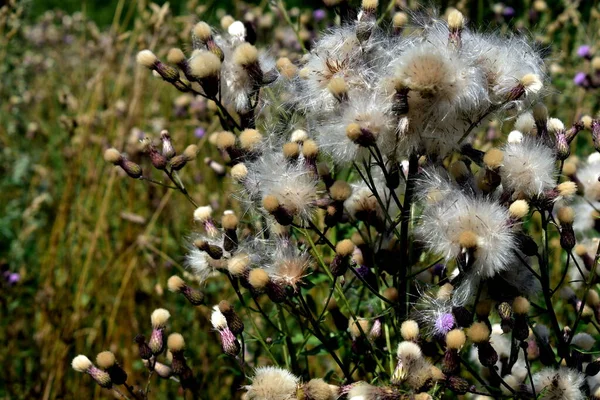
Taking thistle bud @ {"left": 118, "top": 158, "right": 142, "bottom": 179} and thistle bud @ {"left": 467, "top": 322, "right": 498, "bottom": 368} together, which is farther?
thistle bud @ {"left": 118, "top": 158, "right": 142, "bottom": 179}

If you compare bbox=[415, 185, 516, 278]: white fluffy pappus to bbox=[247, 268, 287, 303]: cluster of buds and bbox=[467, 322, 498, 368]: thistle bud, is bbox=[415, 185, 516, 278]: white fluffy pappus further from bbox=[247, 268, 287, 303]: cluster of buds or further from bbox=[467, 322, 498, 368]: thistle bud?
bbox=[247, 268, 287, 303]: cluster of buds

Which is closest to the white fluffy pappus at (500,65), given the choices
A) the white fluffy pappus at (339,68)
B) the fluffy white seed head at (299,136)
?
the white fluffy pappus at (339,68)

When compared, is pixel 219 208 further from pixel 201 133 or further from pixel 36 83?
pixel 36 83

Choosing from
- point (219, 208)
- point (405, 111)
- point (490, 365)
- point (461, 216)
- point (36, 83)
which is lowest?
point (36, 83)

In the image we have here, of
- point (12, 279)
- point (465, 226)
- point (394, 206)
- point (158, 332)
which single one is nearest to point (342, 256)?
point (465, 226)

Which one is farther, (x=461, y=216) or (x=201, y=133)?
(x=201, y=133)

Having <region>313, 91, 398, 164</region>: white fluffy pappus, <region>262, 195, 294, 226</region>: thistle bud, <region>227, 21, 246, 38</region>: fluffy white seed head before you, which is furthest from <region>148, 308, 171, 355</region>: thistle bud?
<region>227, 21, 246, 38</region>: fluffy white seed head

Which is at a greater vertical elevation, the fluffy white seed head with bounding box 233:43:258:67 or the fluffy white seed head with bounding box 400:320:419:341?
the fluffy white seed head with bounding box 233:43:258:67

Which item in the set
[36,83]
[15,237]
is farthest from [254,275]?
[36,83]
